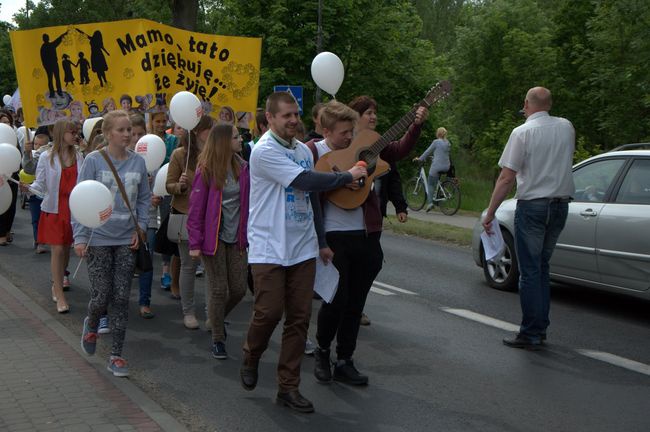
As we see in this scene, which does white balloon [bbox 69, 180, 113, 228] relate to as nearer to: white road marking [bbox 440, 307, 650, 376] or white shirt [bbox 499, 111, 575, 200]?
white shirt [bbox 499, 111, 575, 200]

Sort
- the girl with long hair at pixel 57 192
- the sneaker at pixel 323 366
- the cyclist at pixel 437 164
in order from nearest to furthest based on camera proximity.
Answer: the sneaker at pixel 323 366 < the girl with long hair at pixel 57 192 < the cyclist at pixel 437 164

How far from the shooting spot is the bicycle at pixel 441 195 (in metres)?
19.6

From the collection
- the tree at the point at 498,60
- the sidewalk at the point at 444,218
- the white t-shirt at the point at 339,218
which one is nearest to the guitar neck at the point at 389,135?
the white t-shirt at the point at 339,218

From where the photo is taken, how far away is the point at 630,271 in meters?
7.90

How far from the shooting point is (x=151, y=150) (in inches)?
329

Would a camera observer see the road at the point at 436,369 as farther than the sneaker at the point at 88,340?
No

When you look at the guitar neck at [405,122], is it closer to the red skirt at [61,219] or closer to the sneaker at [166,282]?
the red skirt at [61,219]

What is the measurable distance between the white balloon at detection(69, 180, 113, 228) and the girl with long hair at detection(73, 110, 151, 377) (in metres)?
0.28

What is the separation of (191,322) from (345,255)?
244 cm

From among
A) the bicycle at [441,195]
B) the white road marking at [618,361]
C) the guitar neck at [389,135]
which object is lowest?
the bicycle at [441,195]

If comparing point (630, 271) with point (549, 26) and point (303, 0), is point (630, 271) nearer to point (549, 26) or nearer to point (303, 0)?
point (303, 0)

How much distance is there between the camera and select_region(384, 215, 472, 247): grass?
14184 millimetres

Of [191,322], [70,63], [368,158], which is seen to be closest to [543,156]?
[368,158]

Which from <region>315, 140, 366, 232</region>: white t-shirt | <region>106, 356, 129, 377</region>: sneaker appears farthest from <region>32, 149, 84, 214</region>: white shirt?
<region>315, 140, 366, 232</region>: white t-shirt
